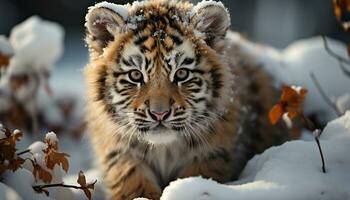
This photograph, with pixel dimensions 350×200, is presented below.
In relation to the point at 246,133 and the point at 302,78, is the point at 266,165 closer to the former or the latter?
the point at 246,133

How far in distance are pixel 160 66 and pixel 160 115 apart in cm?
29

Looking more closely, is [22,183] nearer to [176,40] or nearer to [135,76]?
[135,76]

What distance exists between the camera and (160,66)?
11.6 ft

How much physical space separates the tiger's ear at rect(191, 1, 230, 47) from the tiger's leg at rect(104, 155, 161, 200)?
34.5 inches

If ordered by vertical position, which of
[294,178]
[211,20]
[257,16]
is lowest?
[294,178]

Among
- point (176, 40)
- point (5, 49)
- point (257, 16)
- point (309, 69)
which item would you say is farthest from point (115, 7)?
point (257, 16)

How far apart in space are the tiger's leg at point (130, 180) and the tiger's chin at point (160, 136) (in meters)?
0.30

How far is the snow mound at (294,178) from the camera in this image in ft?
9.59

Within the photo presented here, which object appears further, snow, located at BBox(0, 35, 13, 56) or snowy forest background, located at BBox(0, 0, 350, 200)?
snow, located at BBox(0, 35, 13, 56)

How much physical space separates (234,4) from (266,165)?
52.1 ft

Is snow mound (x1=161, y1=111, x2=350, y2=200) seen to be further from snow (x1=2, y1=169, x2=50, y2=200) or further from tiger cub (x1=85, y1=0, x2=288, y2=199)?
snow (x1=2, y1=169, x2=50, y2=200)

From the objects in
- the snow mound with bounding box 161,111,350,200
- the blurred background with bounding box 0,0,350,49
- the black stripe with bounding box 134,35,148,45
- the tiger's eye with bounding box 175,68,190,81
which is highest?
the blurred background with bounding box 0,0,350,49

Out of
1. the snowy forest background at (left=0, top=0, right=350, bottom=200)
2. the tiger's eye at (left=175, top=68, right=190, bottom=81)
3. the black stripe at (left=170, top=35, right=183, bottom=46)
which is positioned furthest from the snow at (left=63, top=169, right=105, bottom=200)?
the black stripe at (left=170, top=35, right=183, bottom=46)

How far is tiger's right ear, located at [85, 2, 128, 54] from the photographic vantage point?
3.70 metres
